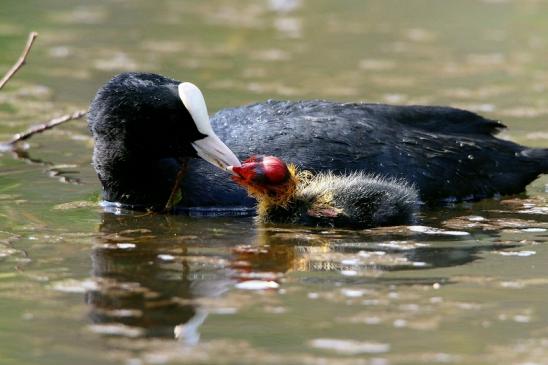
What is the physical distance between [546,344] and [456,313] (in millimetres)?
449

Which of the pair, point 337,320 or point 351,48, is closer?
point 337,320

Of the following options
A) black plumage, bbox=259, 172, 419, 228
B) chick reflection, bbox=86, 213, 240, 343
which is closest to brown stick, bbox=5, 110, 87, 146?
chick reflection, bbox=86, 213, 240, 343

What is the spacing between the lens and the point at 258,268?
17.6 ft

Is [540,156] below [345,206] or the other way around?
the other way around

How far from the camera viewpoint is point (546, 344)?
→ 4305mm

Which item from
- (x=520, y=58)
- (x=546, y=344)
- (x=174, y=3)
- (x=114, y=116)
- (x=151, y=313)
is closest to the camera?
(x=546, y=344)

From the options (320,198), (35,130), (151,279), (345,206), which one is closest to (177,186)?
(320,198)

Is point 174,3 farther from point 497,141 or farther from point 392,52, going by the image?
point 497,141

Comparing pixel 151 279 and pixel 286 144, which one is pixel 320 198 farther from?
pixel 151 279

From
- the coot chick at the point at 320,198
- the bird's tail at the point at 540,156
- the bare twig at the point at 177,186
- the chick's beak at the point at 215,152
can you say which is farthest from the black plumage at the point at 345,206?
the bird's tail at the point at 540,156

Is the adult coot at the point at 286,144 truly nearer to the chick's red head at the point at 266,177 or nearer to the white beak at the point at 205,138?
the white beak at the point at 205,138

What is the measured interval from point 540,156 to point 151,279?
318cm

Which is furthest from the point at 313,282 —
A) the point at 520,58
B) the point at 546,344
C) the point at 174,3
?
the point at 174,3

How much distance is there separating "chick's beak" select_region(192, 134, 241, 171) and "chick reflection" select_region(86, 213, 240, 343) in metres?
0.36
